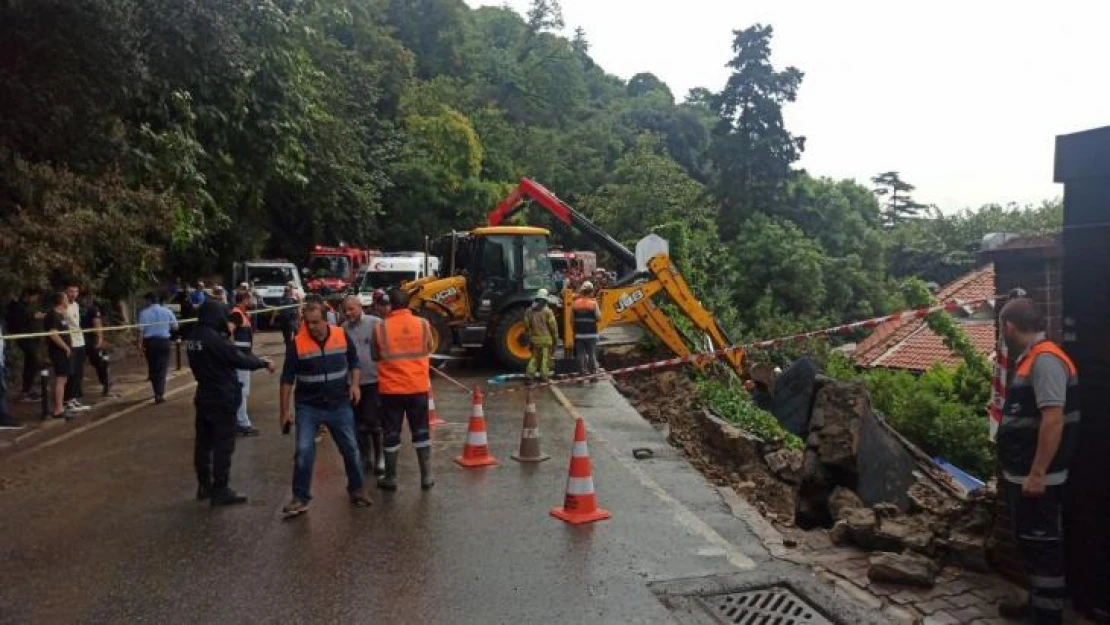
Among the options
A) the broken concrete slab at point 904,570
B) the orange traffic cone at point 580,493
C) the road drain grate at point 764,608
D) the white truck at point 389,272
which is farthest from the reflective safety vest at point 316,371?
the white truck at point 389,272

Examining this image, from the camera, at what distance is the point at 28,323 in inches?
442

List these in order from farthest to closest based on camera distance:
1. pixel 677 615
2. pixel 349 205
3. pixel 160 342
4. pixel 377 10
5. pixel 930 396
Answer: pixel 377 10 < pixel 349 205 < pixel 930 396 < pixel 160 342 < pixel 677 615

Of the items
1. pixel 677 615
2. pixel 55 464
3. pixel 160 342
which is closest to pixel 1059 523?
pixel 677 615

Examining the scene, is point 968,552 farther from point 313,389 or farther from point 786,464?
point 313,389

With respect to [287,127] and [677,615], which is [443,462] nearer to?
[677,615]

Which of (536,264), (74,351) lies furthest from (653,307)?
(74,351)

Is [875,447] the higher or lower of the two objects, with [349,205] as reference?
lower

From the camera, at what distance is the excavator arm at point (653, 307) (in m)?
14.5

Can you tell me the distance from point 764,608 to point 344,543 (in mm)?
2990

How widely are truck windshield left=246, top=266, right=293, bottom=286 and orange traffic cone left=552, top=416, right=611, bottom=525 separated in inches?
806

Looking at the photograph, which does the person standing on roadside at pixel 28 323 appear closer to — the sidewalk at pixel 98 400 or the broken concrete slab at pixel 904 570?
the sidewalk at pixel 98 400

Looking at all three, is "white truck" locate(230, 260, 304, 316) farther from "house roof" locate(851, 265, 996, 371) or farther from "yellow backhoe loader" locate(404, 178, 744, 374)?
"house roof" locate(851, 265, 996, 371)

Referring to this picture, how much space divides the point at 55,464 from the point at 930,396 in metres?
14.8

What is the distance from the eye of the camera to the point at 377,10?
56062 mm
